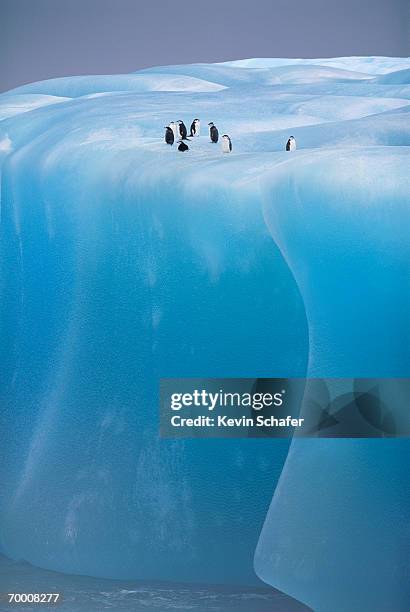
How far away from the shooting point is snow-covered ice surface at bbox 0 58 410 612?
284 centimetres

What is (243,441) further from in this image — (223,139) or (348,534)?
(223,139)

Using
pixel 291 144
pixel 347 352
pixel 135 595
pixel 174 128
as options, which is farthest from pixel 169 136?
pixel 135 595

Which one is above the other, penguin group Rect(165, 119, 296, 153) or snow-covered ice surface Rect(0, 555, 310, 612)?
penguin group Rect(165, 119, 296, 153)

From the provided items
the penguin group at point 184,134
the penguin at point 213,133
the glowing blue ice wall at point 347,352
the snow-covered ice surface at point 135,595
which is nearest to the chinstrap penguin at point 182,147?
the penguin group at point 184,134

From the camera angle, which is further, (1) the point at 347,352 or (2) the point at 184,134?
(2) the point at 184,134

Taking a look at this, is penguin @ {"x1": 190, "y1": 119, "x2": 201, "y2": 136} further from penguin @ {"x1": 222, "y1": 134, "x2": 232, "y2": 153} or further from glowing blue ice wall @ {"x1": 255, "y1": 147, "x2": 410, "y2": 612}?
glowing blue ice wall @ {"x1": 255, "y1": 147, "x2": 410, "y2": 612}

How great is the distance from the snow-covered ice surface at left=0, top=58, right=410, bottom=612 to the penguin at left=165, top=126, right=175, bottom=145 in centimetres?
2

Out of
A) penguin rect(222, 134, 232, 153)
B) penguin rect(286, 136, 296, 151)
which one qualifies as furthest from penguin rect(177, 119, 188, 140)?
penguin rect(286, 136, 296, 151)

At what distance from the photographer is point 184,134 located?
299 centimetres

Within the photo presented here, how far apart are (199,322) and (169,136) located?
2.25 feet

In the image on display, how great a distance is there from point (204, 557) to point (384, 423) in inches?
31.3

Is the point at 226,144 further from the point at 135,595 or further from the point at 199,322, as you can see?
the point at 135,595

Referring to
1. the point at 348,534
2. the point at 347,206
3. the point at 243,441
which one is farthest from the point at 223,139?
the point at 348,534

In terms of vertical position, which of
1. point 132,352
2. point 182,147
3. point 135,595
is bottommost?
point 135,595
